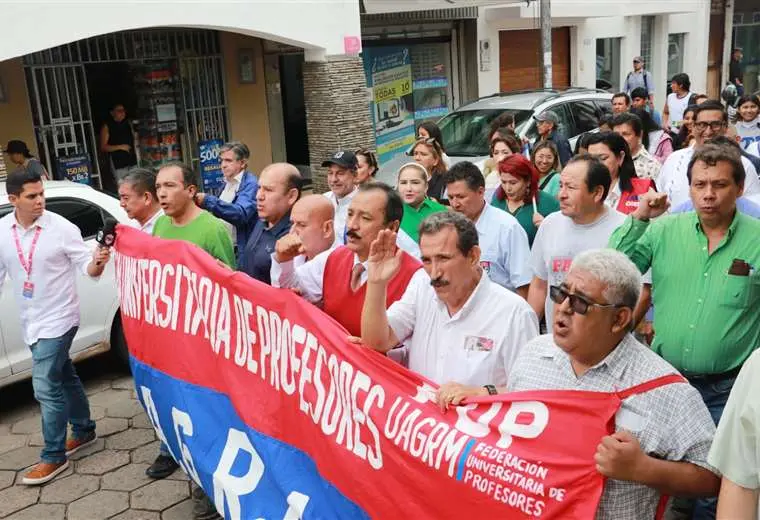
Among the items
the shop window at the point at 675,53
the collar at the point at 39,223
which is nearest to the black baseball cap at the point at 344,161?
the collar at the point at 39,223

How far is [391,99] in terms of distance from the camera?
51.4ft

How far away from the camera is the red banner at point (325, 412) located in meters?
2.49

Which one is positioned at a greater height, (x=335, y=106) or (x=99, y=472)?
(x=335, y=106)

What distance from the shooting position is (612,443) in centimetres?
227

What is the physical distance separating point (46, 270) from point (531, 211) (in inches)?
124

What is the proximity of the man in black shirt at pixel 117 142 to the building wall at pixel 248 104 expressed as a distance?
1999mm

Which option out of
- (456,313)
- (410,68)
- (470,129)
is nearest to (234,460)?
(456,313)

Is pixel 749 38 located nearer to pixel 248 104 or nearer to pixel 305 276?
pixel 248 104

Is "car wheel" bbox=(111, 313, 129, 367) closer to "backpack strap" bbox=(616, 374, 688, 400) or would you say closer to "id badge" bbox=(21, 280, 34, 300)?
"id badge" bbox=(21, 280, 34, 300)

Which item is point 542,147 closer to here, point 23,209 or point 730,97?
point 23,209

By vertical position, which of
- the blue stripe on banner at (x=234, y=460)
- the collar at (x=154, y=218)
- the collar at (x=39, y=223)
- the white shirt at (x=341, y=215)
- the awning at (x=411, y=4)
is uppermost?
the awning at (x=411, y=4)

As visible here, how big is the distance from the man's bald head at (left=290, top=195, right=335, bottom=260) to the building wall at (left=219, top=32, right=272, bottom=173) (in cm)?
902

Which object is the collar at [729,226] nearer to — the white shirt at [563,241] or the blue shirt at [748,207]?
the blue shirt at [748,207]

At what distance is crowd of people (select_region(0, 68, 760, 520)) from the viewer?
2.41 m
